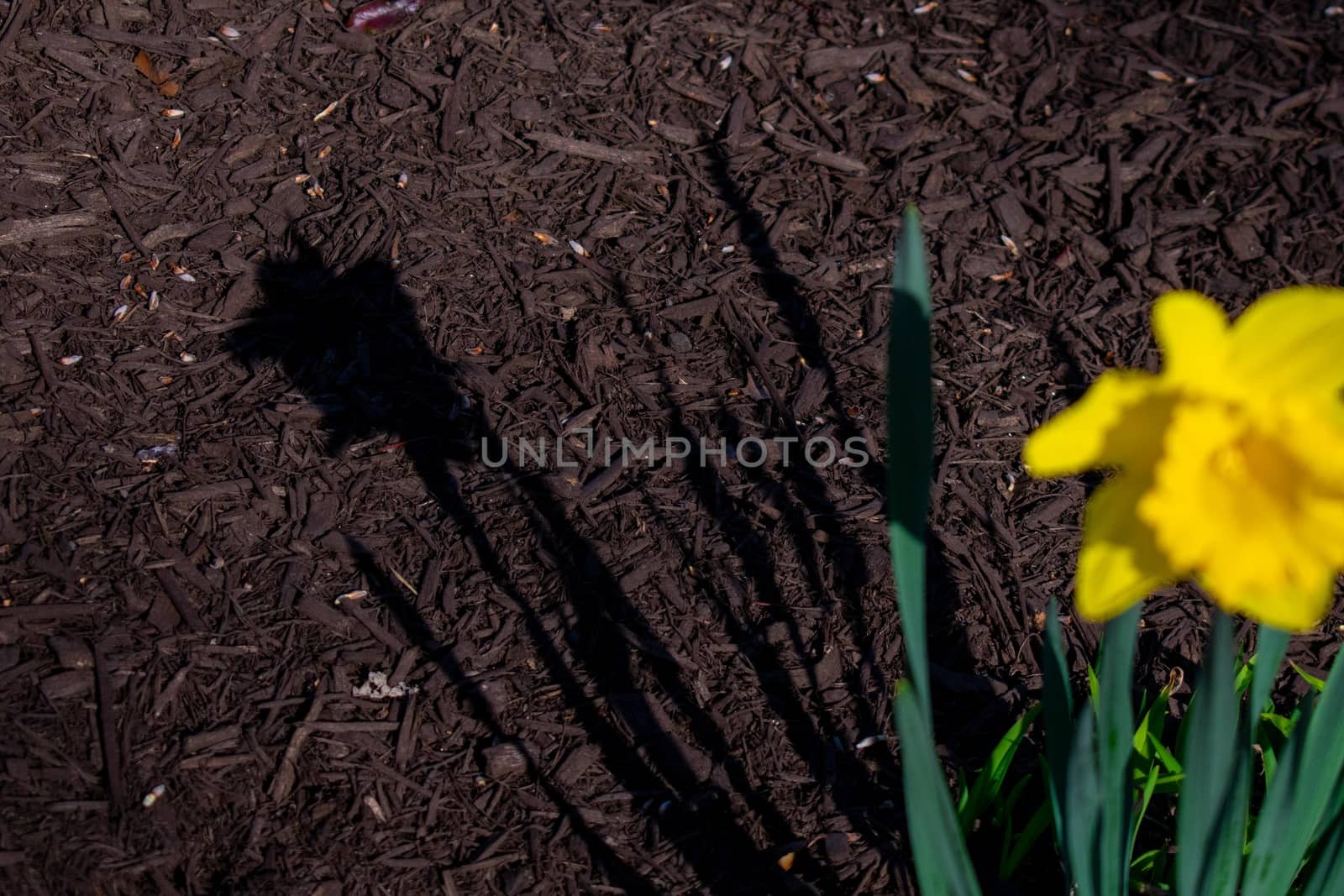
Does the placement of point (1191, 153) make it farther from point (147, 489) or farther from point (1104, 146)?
point (147, 489)

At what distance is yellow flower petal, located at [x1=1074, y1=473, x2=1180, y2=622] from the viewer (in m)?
0.94

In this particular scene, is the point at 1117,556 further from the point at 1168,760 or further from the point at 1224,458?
the point at 1168,760

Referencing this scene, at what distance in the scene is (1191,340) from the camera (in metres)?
0.93

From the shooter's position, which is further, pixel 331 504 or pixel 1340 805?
pixel 331 504

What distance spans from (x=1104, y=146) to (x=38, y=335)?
2.78 metres

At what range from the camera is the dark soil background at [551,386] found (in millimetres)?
1979

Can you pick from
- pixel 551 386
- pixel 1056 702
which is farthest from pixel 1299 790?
pixel 551 386

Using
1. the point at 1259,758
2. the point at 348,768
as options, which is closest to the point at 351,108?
the point at 348,768

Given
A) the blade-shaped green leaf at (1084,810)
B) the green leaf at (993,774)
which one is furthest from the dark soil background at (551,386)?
the blade-shaped green leaf at (1084,810)

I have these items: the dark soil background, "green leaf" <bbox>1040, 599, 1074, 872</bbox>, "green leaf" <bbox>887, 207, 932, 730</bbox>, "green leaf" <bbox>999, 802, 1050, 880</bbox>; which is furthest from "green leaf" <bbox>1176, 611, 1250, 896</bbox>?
the dark soil background

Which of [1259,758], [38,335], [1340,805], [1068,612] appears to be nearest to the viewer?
[1340,805]

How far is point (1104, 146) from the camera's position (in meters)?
3.18

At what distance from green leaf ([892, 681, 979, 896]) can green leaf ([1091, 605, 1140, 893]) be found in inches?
7.2

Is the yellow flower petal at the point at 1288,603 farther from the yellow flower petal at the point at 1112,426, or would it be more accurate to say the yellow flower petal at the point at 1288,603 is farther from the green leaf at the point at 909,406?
the green leaf at the point at 909,406
